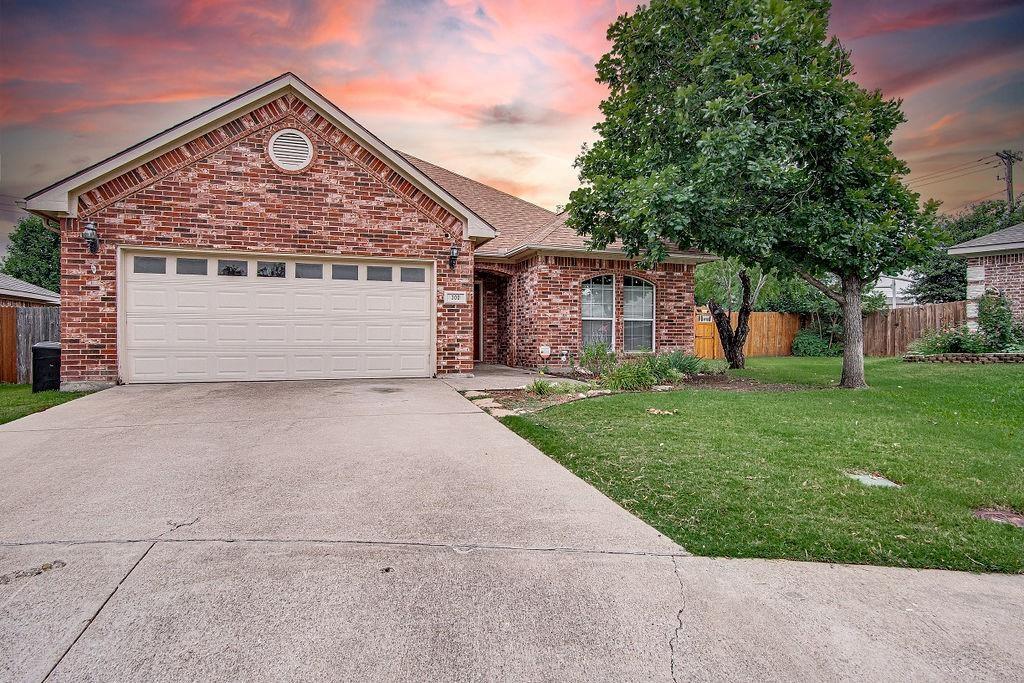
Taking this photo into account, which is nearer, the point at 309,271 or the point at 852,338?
the point at 852,338

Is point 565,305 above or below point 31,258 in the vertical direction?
below

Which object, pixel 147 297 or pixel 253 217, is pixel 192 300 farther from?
pixel 253 217

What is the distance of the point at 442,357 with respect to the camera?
35.5 ft

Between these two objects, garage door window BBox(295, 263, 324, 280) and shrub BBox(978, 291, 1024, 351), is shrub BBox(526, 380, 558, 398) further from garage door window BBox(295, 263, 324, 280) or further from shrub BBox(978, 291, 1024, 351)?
shrub BBox(978, 291, 1024, 351)

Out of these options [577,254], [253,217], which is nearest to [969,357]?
[577,254]

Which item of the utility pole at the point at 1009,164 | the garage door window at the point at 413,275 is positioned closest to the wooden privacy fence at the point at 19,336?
the garage door window at the point at 413,275

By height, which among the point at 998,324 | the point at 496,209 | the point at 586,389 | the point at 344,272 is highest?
the point at 496,209

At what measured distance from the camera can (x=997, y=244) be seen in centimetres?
1418

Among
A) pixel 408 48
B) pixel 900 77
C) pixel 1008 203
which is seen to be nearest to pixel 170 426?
pixel 408 48

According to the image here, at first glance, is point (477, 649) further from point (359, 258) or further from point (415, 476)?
point (359, 258)

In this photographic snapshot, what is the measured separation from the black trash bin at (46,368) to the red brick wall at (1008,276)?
2243 cm

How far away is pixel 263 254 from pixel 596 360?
7097mm

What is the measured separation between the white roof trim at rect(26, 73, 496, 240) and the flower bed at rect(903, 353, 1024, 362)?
11.8 metres

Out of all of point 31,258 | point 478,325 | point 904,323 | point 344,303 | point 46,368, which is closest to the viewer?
point 46,368
